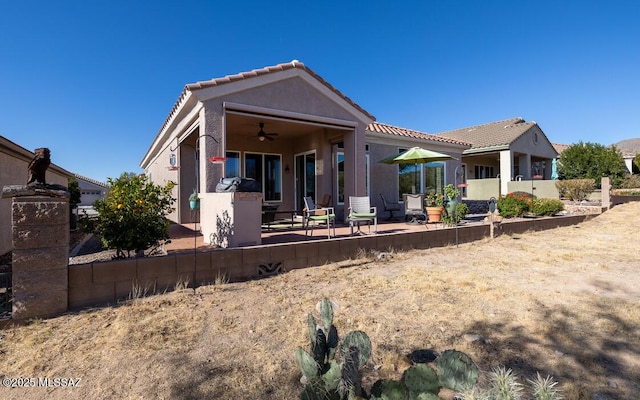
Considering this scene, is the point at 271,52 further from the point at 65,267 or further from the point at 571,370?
the point at 571,370

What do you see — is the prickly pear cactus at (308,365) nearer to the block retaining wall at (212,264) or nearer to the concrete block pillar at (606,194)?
the block retaining wall at (212,264)

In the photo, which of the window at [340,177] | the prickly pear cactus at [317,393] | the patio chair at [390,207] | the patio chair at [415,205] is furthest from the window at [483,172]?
the prickly pear cactus at [317,393]

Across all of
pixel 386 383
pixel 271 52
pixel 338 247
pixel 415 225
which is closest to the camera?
pixel 386 383

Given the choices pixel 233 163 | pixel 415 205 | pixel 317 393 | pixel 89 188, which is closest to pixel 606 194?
pixel 415 205

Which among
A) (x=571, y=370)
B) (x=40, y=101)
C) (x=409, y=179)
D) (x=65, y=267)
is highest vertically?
(x=40, y=101)

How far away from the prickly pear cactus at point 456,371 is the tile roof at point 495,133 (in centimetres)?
1875

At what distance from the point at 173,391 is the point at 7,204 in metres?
7.38

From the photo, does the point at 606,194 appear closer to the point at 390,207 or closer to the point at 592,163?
the point at 390,207

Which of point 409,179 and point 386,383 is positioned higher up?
point 409,179

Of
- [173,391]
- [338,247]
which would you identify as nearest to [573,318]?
[338,247]

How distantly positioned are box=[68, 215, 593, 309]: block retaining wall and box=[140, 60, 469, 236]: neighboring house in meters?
2.07

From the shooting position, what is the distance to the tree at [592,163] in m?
21.6

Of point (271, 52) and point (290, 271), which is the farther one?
point (271, 52)

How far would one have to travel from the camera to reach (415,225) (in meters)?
8.74
